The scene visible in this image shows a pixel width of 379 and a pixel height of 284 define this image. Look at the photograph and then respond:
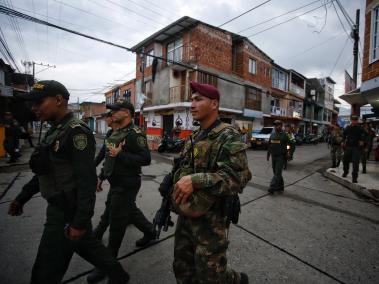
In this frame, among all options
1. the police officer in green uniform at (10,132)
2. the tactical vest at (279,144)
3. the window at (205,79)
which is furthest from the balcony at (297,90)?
the police officer in green uniform at (10,132)

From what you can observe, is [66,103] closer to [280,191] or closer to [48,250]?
[48,250]

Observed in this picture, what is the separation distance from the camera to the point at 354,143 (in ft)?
19.7

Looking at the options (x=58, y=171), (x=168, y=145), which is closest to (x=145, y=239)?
(x=58, y=171)

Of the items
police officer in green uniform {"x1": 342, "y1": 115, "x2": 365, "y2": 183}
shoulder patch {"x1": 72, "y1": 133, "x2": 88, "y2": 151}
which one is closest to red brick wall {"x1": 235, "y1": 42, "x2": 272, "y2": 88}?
police officer in green uniform {"x1": 342, "y1": 115, "x2": 365, "y2": 183}

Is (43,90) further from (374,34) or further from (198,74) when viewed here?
(198,74)

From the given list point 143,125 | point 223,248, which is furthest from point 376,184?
point 143,125

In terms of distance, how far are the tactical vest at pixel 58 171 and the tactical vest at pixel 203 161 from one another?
0.78m

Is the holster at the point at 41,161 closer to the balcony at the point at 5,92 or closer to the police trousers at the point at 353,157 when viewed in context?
the police trousers at the point at 353,157

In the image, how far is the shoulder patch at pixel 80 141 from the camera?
1.54 meters

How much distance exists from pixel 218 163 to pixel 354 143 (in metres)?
6.44

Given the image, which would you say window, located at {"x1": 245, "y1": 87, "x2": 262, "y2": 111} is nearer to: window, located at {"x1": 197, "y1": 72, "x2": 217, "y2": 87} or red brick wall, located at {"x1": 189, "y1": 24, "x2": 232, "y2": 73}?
red brick wall, located at {"x1": 189, "y1": 24, "x2": 232, "y2": 73}

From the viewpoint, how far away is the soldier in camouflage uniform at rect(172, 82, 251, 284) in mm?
1278

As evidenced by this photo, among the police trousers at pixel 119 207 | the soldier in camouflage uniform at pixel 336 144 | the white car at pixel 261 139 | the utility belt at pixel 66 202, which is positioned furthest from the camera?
the white car at pixel 261 139

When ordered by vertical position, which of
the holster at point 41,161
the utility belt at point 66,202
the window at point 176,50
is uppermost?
the window at point 176,50
